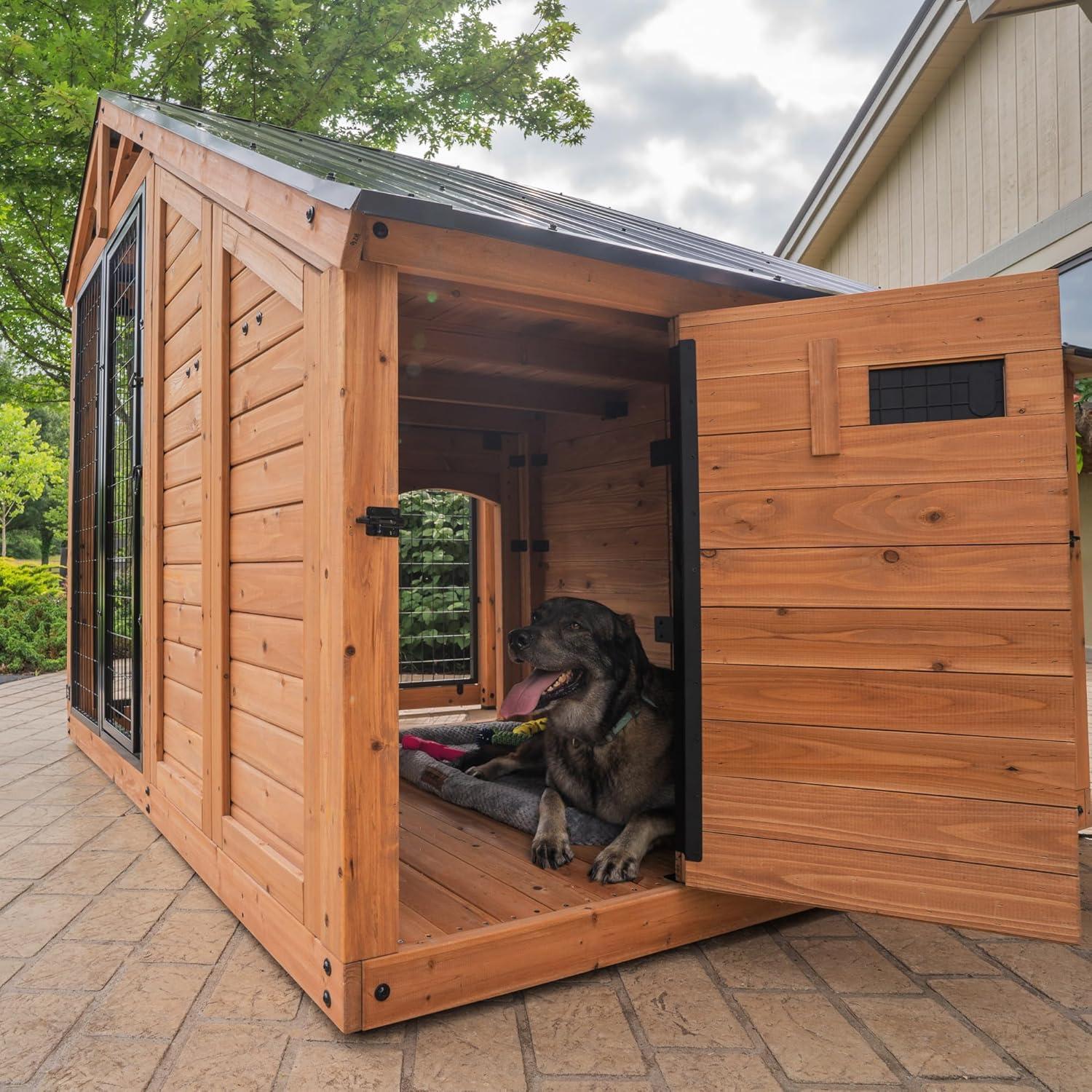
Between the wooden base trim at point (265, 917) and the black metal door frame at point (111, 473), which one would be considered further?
the black metal door frame at point (111, 473)

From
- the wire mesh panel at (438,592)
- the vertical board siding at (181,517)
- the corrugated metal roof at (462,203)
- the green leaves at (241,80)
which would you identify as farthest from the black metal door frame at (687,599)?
the green leaves at (241,80)

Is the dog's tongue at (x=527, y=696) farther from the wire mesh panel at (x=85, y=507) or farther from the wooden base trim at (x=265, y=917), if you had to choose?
the wire mesh panel at (x=85, y=507)

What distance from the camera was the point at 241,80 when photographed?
936 cm

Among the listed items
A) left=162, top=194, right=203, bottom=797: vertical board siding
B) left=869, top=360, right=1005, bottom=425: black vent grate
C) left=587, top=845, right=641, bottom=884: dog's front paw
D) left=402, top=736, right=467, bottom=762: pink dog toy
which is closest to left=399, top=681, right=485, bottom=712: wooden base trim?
left=402, top=736, right=467, bottom=762: pink dog toy

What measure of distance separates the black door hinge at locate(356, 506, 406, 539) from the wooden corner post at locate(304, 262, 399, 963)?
0.4 inches

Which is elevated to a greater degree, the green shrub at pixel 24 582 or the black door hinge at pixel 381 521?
the black door hinge at pixel 381 521

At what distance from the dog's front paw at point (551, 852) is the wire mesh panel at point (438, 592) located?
4632 mm

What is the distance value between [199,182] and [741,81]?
954 inches

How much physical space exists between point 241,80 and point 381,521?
30.6ft

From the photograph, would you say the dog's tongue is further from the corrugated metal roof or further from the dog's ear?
the corrugated metal roof

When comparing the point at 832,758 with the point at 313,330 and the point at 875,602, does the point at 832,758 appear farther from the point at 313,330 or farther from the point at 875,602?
the point at 313,330

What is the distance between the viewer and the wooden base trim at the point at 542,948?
222 centimetres

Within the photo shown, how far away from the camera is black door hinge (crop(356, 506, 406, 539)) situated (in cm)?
219

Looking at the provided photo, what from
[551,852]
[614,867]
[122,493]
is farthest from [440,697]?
[614,867]
